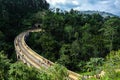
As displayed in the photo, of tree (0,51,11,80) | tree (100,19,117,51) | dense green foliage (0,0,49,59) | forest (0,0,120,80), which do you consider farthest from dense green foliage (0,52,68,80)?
tree (100,19,117,51)

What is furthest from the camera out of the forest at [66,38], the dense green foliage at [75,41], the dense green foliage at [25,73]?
the dense green foliage at [75,41]

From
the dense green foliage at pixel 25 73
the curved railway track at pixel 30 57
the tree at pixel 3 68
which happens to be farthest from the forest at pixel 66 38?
the tree at pixel 3 68

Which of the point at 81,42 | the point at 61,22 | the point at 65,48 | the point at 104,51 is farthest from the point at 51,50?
the point at 61,22

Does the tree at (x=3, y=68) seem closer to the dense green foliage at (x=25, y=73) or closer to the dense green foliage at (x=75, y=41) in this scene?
the dense green foliage at (x=25, y=73)

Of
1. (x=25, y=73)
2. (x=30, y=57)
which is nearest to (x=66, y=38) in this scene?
(x=30, y=57)

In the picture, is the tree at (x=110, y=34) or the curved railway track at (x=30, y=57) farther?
the tree at (x=110, y=34)

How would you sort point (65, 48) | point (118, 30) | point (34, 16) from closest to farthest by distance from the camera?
point (65, 48)
point (118, 30)
point (34, 16)

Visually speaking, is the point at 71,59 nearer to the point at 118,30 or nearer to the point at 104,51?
the point at 104,51

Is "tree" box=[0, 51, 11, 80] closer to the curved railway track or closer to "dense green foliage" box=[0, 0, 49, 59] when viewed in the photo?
the curved railway track

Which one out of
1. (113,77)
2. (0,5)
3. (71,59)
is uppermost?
(0,5)
